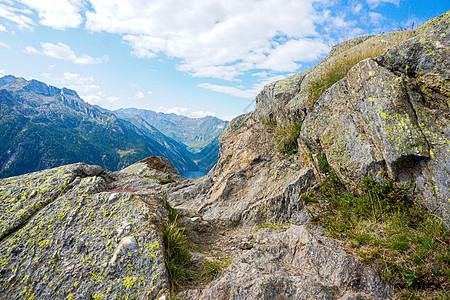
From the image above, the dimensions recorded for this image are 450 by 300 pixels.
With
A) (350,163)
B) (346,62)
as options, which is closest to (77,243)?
(350,163)

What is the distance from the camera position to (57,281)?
15.2ft

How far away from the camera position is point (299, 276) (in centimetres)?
459

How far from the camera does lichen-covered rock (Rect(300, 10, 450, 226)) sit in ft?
17.0

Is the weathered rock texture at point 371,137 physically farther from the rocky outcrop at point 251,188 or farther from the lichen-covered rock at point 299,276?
the lichen-covered rock at point 299,276

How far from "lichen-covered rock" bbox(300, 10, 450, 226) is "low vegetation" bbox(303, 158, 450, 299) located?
14.9 inches

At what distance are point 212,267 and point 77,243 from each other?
11.2 feet

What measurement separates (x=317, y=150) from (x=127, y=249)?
723 cm

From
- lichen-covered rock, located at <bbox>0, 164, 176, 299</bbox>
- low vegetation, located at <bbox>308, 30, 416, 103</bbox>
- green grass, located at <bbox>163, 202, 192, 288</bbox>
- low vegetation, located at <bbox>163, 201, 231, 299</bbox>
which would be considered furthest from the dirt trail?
low vegetation, located at <bbox>308, 30, 416, 103</bbox>

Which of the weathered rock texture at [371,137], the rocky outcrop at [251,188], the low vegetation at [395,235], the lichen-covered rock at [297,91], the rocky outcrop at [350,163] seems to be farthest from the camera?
the lichen-covered rock at [297,91]

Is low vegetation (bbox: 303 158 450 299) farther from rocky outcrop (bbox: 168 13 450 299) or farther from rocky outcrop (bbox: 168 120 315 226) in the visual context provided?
rocky outcrop (bbox: 168 120 315 226)

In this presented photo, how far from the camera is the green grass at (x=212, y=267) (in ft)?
16.7

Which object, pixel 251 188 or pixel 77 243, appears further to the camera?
pixel 251 188

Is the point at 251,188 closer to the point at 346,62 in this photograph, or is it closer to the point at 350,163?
the point at 350,163

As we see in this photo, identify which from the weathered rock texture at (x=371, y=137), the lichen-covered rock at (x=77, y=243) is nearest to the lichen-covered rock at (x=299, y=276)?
the lichen-covered rock at (x=77, y=243)
